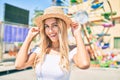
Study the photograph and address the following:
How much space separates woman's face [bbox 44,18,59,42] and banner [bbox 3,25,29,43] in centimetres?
1381

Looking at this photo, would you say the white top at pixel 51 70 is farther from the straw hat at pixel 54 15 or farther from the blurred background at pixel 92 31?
the blurred background at pixel 92 31

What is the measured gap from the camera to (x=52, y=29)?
2.01m

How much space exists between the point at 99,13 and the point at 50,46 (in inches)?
738

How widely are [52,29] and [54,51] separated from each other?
0.52 feet

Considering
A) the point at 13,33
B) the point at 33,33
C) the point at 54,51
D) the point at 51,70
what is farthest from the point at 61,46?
the point at 13,33

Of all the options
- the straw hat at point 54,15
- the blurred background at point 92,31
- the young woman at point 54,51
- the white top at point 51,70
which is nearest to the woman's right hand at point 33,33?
the young woman at point 54,51

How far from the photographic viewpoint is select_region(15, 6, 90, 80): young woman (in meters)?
1.92

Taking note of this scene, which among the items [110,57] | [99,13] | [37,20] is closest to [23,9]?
[99,13]

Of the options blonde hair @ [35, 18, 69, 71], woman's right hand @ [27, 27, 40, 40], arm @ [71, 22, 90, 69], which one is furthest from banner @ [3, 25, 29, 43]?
arm @ [71, 22, 90, 69]

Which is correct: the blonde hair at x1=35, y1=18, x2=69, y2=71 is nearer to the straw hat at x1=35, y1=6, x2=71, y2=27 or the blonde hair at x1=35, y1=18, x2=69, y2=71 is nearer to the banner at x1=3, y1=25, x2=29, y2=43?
the straw hat at x1=35, y1=6, x2=71, y2=27

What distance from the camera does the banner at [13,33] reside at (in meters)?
15.7

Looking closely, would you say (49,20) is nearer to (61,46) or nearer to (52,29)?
(52,29)

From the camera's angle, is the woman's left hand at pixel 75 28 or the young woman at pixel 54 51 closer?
the young woman at pixel 54 51

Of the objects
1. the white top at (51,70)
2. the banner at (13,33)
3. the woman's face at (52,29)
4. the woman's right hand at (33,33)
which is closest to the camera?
the white top at (51,70)
